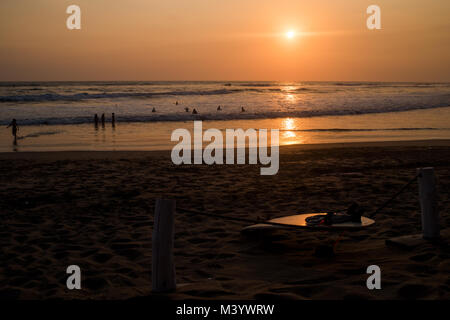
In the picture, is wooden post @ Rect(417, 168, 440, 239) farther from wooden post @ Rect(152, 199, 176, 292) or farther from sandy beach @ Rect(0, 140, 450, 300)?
wooden post @ Rect(152, 199, 176, 292)

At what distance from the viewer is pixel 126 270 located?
5695mm

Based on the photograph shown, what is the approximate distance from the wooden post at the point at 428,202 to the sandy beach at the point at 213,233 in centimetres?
25

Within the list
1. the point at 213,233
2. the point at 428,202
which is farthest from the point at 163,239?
the point at 428,202

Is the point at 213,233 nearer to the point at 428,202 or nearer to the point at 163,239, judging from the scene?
the point at 163,239

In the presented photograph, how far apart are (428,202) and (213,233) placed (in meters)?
3.28

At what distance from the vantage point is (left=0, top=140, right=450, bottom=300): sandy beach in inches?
195

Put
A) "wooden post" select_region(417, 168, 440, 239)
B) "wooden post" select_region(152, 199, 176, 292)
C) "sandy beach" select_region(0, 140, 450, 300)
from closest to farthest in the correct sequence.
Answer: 1. "wooden post" select_region(152, 199, 176, 292)
2. "sandy beach" select_region(0, 140, 450, 300)
3. "wooden post" select_region(417, 168, 440, 239)

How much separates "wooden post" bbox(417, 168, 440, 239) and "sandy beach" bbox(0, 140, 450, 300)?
252 millimetres

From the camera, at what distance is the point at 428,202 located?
236 inches

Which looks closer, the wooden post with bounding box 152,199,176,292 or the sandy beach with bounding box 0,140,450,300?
the wooden post with bounding box 152,199,176,292

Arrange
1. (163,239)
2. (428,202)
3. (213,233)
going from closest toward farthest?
1. (163,239)
2. (428,202)
3. (213,233)

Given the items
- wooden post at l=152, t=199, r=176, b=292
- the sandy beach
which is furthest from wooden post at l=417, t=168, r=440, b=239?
wooden post at l=152, t=199, r=176, b=292

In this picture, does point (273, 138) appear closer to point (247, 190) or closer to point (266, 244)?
point (247, 190)
